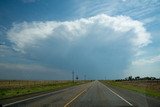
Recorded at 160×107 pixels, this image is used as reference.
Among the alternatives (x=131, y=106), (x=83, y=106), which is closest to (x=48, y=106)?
(x=83, y=106)

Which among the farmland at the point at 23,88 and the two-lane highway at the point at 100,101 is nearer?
the two-lane highway at the point at 100,101

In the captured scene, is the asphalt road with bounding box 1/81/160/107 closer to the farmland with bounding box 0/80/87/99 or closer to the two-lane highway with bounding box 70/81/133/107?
the two-lane highway with bounding box 70/81/133/107

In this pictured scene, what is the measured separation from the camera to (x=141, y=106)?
16359mm

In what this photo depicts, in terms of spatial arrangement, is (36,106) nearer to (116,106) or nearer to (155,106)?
(116,106)

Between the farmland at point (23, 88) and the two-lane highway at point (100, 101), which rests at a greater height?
the farmland at point (23, 88)

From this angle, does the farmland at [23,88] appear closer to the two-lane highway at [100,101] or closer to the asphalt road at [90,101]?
the asphalt road at [90,101]

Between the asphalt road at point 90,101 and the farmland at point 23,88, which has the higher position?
the farmland at point 23,88

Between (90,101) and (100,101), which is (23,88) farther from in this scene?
(100,101)

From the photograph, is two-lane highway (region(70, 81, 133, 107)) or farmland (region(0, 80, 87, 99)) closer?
two-lane highway (region(70, 81, 133, 107))

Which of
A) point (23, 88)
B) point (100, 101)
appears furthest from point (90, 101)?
point (23, 88)

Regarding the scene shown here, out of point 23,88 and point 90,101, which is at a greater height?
point 23,88

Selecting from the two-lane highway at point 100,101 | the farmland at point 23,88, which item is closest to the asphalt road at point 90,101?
the two-lane highway at point 100,101

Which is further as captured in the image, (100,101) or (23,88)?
(23,88)

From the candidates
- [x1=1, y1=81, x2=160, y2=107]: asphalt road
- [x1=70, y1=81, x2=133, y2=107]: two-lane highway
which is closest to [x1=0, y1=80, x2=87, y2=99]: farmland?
[x1=1, y1=81, x2=160, y2=107]: asphalt road
